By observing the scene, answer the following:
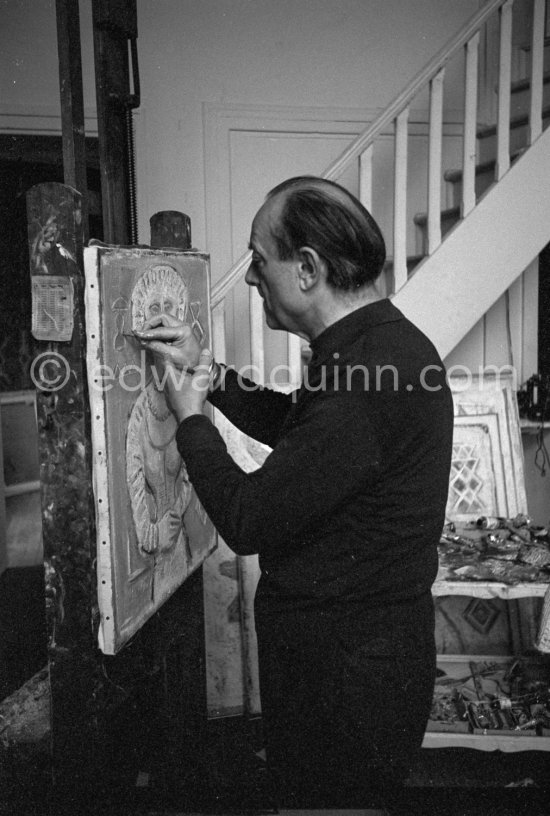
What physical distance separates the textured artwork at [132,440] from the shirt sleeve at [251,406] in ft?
0.45

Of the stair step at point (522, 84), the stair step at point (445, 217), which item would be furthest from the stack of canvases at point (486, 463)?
the stair step at point (522, 84)

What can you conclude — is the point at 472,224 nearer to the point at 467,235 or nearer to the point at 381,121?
the point at 467,235

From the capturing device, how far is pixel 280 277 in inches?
52.9

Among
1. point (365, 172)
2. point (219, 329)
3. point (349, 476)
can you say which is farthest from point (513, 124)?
point (349, 476)

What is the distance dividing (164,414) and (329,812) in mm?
937

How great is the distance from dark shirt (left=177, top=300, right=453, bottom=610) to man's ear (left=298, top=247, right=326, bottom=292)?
9 centimetres

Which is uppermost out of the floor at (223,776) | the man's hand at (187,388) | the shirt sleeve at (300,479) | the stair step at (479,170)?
the stair step at (479,170)

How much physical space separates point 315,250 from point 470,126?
221 centimetres

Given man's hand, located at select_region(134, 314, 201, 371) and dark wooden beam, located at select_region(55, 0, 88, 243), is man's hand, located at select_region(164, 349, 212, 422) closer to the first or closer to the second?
man's hand, located at select_region(134, 314, 201, 371)

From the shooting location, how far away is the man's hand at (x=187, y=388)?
1399 mm

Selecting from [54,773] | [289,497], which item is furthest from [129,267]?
[54,773]

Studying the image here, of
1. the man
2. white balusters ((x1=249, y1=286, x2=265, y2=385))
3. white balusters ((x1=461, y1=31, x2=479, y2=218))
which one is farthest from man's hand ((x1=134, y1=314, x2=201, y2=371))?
white balusters ((x1=461, y1=31, x2=479, y2=218))

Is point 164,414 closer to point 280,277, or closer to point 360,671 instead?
point 280,277

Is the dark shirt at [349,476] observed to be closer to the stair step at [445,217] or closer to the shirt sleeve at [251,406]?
the shirt sleeve at [251,406]
